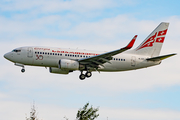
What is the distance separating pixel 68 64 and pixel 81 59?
1893 mm

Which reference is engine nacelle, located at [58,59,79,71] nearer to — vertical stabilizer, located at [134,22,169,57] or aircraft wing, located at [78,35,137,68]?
aircraft wing, located at [78,35,137,68]

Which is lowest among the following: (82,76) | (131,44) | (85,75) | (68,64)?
(82,76)

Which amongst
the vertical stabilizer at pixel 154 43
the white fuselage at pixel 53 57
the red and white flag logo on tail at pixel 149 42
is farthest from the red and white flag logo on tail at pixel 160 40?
the white fuselage at pixel 53 57

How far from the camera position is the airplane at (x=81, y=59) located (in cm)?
4647

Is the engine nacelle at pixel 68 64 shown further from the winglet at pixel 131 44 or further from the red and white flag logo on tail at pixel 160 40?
the red and white flag logo on tail at pixel 160 40

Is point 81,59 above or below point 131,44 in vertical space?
below

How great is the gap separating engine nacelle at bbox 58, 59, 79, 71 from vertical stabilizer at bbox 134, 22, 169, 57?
10308 millimetres

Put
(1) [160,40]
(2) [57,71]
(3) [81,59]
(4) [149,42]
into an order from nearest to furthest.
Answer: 1. (3) [81,59]
2. (2) [57,71]
3. (4) [149,42]
4. (1) [160,40]

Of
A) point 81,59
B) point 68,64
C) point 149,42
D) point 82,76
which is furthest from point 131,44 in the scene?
point 149,42

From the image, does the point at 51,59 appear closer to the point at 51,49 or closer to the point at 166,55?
the point at 51,49

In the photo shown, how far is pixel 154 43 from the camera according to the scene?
53.6 meters

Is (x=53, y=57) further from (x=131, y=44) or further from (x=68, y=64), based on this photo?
(x=131, y=44)

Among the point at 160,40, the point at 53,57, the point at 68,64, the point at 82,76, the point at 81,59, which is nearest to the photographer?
the point at 68,64

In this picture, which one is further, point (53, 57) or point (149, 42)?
point (149, 42)
